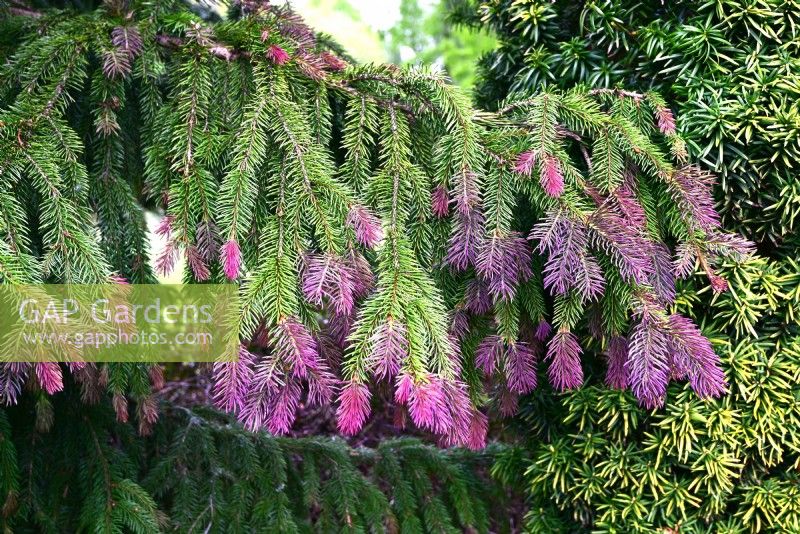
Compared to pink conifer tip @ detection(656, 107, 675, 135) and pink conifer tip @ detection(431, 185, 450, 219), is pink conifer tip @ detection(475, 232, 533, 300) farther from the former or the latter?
pink conifer tip @ detection(656, 107, 675, 135)

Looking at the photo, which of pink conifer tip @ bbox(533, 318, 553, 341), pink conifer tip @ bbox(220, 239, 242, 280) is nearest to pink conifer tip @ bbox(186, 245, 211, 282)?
pink conifer tip @ bbox(220, 239, 242, 280)

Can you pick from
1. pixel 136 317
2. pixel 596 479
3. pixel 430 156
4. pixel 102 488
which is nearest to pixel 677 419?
pixel 596 479

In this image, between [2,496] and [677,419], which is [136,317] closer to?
[2,496]

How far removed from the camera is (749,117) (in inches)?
60.7

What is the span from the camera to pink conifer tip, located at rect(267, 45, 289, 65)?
1.47 meters

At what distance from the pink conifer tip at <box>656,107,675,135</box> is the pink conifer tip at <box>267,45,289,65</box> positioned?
35.4 inches

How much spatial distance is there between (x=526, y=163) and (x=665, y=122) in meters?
0.42

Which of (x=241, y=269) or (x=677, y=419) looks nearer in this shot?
(x=241, y=269)

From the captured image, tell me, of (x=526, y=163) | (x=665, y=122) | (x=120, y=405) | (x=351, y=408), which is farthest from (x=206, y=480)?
(x=665, y=122)

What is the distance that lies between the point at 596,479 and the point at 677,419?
0.90 feet

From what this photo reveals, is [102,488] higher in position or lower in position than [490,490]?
higher

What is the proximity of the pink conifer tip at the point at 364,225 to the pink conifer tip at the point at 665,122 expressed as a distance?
741 mm

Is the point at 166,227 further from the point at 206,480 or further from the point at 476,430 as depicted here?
the point at 206,480

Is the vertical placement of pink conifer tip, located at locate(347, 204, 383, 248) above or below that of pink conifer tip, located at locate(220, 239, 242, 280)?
below
